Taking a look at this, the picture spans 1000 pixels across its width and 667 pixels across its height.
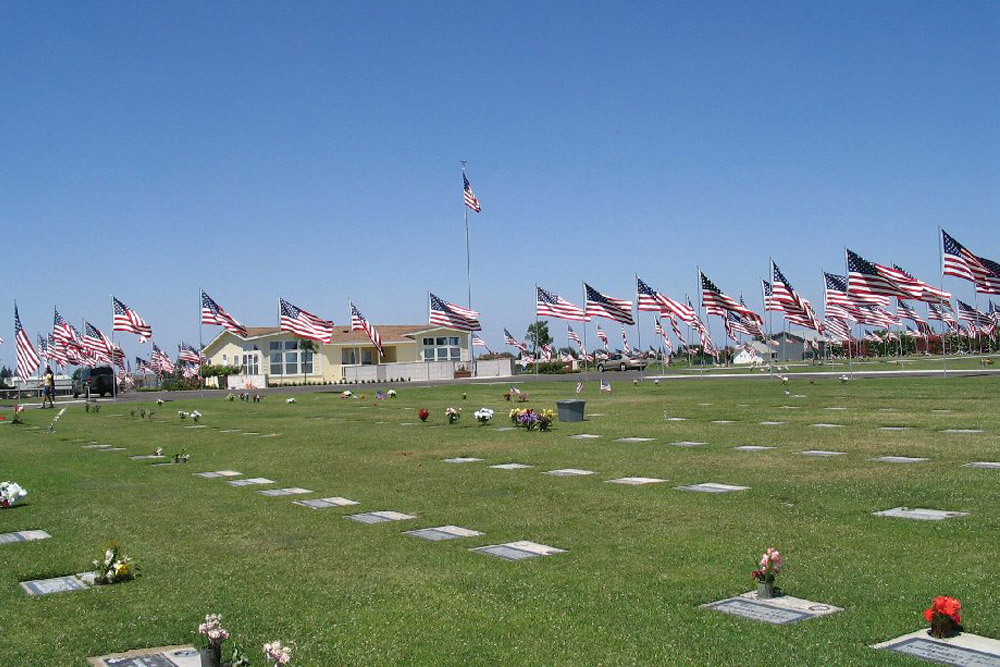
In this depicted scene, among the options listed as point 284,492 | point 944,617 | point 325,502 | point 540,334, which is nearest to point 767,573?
point 944,617

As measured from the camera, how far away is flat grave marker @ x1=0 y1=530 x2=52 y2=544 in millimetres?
10117

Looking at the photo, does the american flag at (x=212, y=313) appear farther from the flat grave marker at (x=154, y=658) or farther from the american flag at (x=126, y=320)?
the flat grave marker at (x=154, y=658)

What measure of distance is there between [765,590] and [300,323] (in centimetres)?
4966

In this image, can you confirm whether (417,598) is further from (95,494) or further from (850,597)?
(95,494)

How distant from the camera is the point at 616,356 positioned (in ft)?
310

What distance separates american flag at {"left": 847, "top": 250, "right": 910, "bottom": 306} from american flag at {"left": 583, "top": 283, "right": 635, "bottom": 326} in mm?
12098

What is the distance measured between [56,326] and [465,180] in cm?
3171

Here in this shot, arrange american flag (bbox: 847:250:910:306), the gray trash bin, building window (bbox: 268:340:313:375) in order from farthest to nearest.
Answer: building window (bbox: 268:340:313:375) → american flag (bbox: 847:250:910:306) → the gray trash bin

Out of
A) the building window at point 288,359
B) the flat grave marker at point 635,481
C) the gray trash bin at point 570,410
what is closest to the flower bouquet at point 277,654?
the flat grave marker at point 635,481

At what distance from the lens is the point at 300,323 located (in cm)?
5438

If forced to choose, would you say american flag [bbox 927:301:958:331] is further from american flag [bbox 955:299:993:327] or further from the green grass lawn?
the green grass lawn

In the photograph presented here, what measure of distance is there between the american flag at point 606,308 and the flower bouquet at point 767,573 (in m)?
42.2

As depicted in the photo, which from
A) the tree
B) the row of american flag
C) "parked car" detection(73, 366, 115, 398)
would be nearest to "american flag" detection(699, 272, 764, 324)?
the row of american flag

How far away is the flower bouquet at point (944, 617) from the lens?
5.56m
